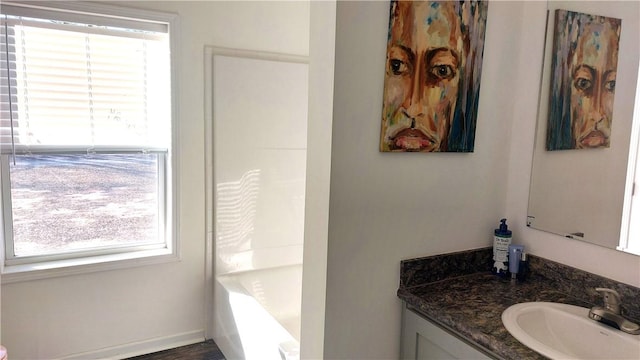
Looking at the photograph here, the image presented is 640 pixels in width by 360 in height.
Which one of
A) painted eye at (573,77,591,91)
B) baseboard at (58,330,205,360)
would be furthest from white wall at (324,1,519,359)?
baseboard at (58,330,205,360)

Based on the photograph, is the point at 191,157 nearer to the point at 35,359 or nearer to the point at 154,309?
the point at 154,309

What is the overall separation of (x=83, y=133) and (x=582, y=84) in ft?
8.28

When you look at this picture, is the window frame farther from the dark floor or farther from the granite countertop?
the granite countertop

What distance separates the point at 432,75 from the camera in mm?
1574

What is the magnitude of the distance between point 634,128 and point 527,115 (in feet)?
1.29

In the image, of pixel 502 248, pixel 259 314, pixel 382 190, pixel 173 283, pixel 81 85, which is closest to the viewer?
pixel 382 190

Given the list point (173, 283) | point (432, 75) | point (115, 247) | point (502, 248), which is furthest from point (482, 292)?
point (115, 247)

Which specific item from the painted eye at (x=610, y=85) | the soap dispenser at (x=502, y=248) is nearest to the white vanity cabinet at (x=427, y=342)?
the soap dispenser at (x=502, y=248)

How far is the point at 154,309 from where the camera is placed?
9.46 feet

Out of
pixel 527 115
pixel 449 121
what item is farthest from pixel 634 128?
pixel 449 121

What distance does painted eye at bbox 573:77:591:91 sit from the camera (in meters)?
1.56

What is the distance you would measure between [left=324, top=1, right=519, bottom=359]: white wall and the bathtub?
2.25 feet

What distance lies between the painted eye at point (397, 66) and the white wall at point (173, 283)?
5.50 feet

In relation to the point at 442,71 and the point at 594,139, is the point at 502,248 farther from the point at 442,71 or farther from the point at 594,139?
the point at 442,71
